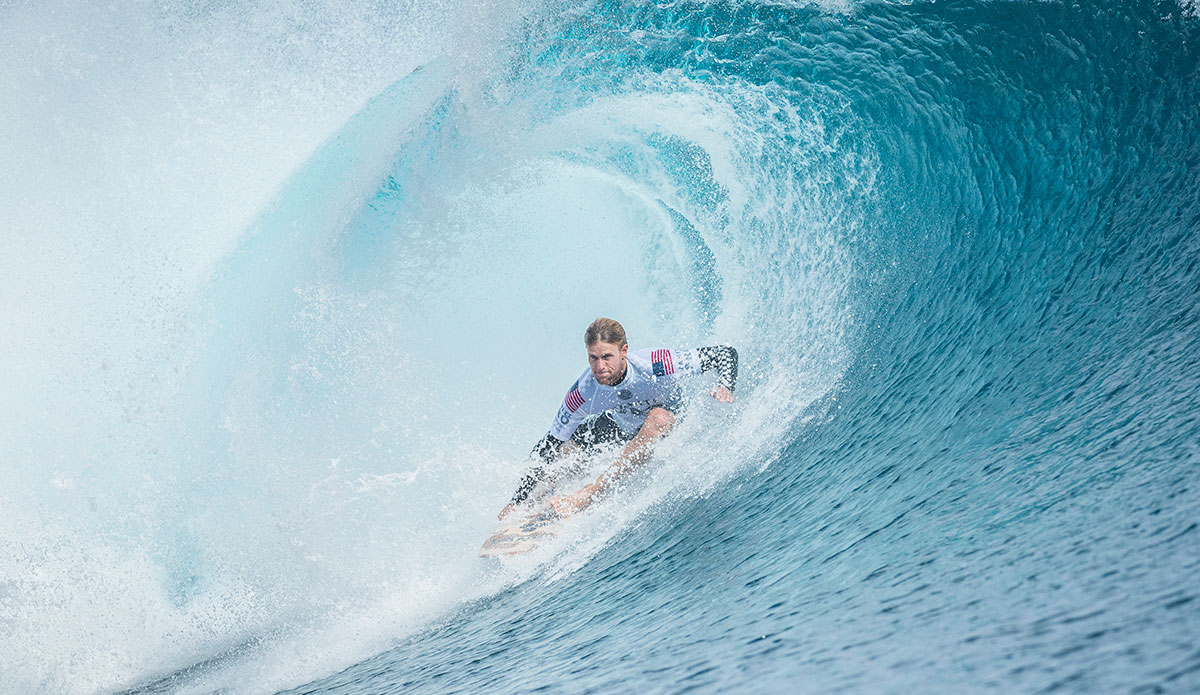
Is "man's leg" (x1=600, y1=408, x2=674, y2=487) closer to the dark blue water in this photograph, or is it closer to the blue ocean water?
the blue ocean water

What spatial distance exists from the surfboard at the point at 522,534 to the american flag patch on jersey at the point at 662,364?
2.90 feet

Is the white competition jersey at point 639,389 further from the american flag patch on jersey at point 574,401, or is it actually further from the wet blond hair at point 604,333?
the wet blond hair at point 604,333

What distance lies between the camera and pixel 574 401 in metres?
4.55

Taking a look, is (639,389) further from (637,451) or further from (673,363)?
(637,451)

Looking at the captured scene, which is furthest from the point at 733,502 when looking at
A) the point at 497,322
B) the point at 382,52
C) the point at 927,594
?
the point at 382,52

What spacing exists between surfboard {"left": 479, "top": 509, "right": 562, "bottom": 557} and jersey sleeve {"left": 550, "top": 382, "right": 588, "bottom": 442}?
515 millimetres

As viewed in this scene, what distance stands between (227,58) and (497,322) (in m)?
5.59

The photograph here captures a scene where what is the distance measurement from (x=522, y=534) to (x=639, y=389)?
3.09 ft

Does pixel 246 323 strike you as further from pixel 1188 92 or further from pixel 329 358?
pixel 1188 92

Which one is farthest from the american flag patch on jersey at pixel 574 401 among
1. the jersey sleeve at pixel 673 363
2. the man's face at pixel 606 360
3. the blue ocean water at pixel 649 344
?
the blue ocean water at pixel 649 344

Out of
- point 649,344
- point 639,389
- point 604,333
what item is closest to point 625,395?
point 639,389

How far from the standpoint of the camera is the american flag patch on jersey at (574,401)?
4516 millimetres

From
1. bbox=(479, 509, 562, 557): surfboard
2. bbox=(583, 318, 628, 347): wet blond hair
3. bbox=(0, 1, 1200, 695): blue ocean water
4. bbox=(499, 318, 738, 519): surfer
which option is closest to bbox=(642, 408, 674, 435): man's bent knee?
bbox=(499, 318, 738, 519): surfer

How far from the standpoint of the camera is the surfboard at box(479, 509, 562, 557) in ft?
13.2
